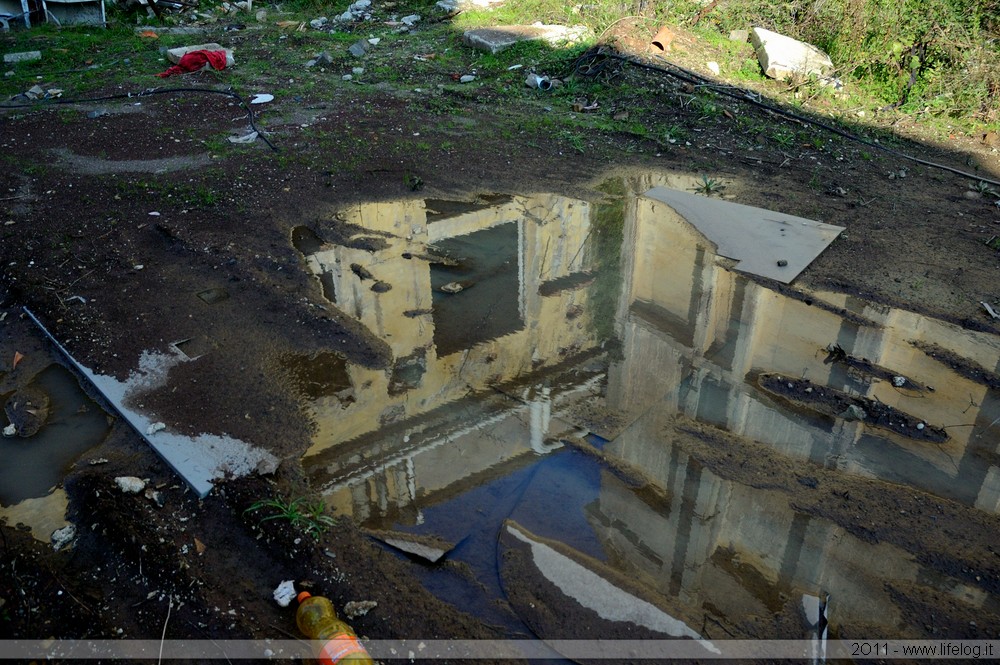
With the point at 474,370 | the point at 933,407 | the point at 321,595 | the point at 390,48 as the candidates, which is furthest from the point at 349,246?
the point at 390,48

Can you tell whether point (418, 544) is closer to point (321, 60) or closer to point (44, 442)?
point (44, 442)

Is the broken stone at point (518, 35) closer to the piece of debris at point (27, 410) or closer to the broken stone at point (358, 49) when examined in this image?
the broken stone at point (358, 49)

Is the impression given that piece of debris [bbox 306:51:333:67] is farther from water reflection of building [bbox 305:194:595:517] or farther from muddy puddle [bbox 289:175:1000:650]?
muddy puddle [bbox 289:175:1000:650]

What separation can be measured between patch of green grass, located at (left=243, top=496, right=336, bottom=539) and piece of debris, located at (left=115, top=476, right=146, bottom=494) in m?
0.49

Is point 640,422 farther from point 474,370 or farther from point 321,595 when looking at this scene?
point 321,595

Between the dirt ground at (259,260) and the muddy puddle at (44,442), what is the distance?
3.5 inches

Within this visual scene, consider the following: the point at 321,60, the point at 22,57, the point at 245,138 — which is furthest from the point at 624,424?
the point at 22,57

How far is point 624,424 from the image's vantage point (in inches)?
138

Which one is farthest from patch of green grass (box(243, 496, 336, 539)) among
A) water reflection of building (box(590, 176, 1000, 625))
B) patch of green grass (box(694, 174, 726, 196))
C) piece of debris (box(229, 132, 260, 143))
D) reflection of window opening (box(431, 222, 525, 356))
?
piece of debris (box(229, 132, 260, 143))

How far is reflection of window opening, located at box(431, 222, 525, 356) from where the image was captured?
164 inches

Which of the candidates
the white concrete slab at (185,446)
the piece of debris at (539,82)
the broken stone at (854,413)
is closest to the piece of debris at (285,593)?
the white concrete slab at (185,446)

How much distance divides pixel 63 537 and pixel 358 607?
1.24 meters

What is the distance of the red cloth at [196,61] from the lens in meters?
8.53

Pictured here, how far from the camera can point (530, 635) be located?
2.53 meters
